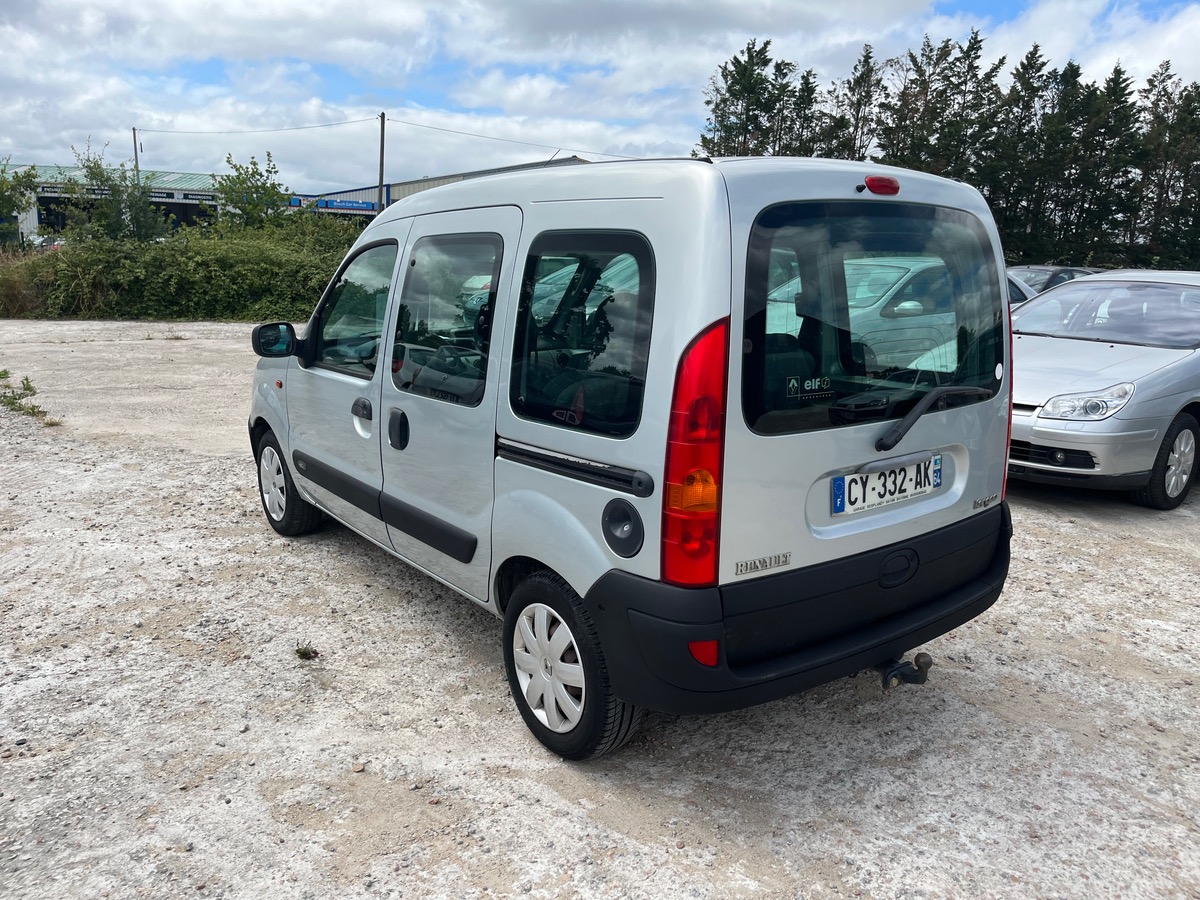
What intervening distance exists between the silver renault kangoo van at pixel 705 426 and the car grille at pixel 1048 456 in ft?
8.96

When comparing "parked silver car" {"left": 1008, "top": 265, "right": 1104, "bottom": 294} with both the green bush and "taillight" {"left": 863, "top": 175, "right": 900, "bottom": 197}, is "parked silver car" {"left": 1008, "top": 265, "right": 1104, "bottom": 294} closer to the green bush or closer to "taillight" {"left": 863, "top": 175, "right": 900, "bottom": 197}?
"taillight" {"left": 863, "top": 175, "right": 900, "bottom": 197}

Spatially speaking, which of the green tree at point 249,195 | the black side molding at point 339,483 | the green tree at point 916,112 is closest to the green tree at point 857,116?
the green tree at point 916,112

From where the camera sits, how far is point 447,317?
3.33m

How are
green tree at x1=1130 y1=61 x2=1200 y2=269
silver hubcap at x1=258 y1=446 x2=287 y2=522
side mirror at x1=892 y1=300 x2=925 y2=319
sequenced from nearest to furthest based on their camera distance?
side mirror at x1=892 y1=300 x2=925 y2=319 < silver hubcap at x1=258 y1=446 x2=287 y2=522 < green tree at x1=1130 y1=61 x2=1200 y2=269

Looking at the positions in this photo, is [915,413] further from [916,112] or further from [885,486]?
[916,112]

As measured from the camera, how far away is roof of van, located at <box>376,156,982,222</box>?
2.45 meters

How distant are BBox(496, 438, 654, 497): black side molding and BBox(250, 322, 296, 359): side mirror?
199 centimetres

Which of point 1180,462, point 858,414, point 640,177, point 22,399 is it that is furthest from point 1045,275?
point 22,399

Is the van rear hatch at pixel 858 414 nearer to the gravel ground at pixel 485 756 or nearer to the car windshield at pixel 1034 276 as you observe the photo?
the gravel ground at pixel 485 756

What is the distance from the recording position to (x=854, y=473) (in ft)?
8.79

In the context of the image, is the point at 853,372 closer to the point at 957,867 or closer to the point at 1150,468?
the point at 957,867

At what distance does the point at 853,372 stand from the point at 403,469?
1848mm

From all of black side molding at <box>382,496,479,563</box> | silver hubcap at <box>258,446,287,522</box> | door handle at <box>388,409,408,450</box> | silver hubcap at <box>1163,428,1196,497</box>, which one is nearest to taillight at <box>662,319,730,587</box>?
black side molding at <box>382,496,479,563</box>

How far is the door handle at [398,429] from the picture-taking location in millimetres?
3520
